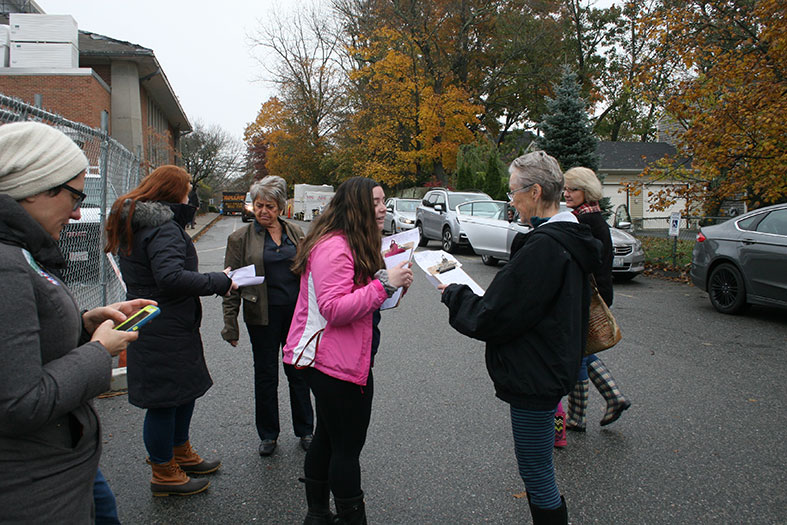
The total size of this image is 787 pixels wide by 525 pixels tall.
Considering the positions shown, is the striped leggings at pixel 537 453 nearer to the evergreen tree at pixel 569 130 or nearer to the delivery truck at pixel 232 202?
the evergreen tree at pixel 569 130

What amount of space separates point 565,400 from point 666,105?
9926 millimetres

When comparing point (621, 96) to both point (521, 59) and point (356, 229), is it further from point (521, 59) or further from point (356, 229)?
point (356, 229)

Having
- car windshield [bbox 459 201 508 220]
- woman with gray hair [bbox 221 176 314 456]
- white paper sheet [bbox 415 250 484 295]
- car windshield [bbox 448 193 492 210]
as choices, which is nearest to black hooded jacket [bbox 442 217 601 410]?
white paper sheet [bbox 415 250 484 295]

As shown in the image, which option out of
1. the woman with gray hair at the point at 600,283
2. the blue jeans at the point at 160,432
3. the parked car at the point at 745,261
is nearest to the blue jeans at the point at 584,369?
the woman with gray hair at the point at 600,283

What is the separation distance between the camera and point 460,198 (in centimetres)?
1814

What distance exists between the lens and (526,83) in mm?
34969

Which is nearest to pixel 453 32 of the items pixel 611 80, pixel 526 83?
pixel 526 83

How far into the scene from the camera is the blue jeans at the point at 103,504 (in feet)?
6.64

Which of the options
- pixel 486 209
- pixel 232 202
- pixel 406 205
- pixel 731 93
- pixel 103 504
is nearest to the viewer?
pixel 103 504

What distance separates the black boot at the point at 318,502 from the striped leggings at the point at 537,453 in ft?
3.15

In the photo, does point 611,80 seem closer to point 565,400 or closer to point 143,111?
point 143,111

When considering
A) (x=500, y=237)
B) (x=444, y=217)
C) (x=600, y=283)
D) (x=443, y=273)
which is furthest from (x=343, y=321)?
(x=444, y=217)

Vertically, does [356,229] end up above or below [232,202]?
below

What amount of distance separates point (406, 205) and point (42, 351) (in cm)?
2312
